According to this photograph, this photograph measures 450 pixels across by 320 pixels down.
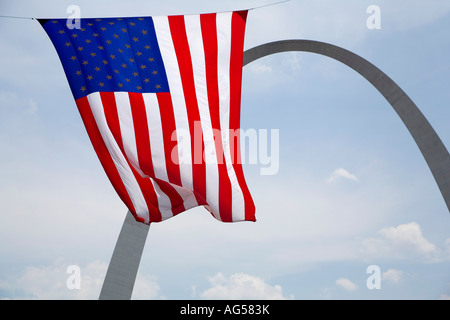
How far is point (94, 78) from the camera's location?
11.2 meters

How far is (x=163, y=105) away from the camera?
11.5 m

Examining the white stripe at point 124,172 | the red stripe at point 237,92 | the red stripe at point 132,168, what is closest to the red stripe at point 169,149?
the red stripe at point 132,168

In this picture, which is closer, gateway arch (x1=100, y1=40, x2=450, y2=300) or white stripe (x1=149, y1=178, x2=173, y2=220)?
white stripe (x1=149, y1=178, x2=173, y2=220)

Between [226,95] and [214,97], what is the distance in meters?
0.31

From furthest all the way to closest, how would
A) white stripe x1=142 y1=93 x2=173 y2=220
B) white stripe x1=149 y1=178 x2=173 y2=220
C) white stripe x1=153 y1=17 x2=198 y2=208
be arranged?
white stripe x1=149 y1=178 x2=173 y2=220, white stripe x1=142 y1=93 x2=173 y2=220, white stripe x1=153 y1=17 x2=198 y2=208

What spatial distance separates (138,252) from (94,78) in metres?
8.63

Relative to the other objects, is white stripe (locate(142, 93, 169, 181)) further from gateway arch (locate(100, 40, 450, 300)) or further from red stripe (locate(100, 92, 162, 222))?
gateway arch (locate(100, 40, 450, 300))

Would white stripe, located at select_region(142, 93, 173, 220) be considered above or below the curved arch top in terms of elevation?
below

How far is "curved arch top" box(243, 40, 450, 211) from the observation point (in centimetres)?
1573

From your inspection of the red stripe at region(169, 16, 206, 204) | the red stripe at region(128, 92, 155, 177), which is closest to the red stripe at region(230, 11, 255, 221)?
the red stripe at region(169, 16, 206, 204)

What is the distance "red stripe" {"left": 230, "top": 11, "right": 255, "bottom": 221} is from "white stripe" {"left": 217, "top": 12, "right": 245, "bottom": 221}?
0.30ft

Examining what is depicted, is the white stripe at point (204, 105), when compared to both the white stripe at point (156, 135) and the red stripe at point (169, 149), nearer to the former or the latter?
the red stripe at point (169, 149)

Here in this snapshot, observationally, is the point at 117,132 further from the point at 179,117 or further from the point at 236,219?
the point at 236,219

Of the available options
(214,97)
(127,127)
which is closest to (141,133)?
(127,127)
